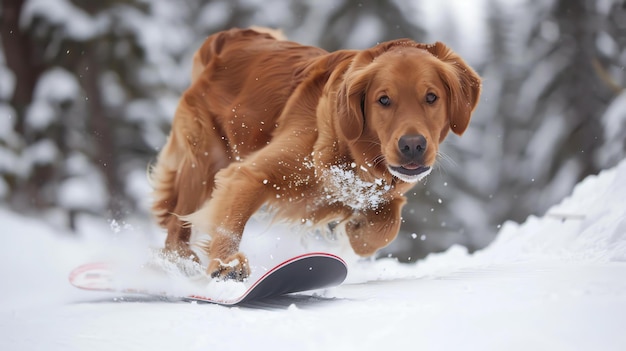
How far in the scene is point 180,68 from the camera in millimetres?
4344

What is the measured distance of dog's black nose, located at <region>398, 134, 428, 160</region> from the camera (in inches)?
77.7

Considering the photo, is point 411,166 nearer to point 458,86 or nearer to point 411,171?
point 411,171

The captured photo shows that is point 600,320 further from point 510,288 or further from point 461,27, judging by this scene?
point 461,27

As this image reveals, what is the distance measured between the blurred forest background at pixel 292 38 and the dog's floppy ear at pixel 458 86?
130 cm

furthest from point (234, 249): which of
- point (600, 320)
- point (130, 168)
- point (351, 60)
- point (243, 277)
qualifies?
point (130, 168)

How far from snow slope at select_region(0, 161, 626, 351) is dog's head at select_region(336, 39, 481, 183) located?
447mm

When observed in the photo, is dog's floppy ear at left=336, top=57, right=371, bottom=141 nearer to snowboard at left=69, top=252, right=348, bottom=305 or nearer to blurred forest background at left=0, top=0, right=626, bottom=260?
snowboard at left=69, top=252, right=348, bottom=305

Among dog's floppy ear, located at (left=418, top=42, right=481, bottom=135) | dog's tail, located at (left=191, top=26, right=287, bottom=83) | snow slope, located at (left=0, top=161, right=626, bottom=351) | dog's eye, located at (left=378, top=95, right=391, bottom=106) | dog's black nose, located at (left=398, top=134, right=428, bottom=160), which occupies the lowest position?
snow slope, located at (left=0, top=161, right=626, bottom=351)

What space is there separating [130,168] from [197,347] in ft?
9.79

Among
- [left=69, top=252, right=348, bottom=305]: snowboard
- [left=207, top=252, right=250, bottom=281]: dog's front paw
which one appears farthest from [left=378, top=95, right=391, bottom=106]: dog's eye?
[left=207, top=252, right=250, bottom=281]: dog's front paw

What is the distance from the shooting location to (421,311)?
→ 1610 millimetres

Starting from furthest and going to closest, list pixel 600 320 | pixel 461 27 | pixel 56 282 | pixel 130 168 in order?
pixel 130 168 < pixel 461 27 < pixel 56 282 < pixel 600 320

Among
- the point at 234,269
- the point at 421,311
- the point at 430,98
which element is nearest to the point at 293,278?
the point at 234,269

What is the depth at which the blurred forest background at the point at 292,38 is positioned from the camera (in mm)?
→ 3461
